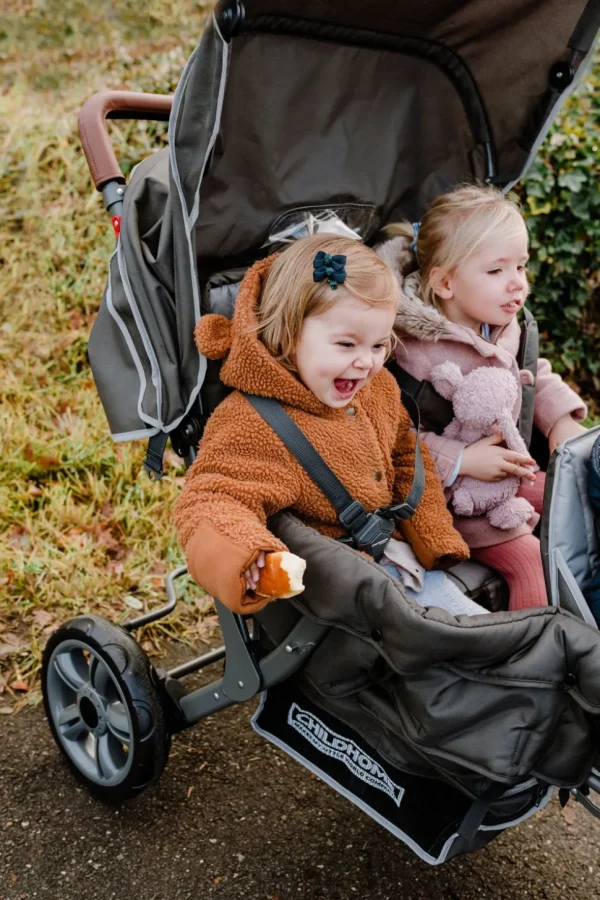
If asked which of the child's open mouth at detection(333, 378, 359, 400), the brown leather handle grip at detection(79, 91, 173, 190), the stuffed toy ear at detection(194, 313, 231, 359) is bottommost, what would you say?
the child's open mouth at detection(333, 378, 359, 400)

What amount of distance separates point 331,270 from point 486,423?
0.70m

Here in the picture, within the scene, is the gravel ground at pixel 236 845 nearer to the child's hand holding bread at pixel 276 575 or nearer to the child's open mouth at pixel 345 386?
the child's hand holding bread at pixel 276 575

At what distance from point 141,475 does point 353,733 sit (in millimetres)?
2116

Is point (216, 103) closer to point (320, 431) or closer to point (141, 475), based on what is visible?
point (320, 431)

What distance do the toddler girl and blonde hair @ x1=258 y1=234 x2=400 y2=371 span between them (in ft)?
1.33

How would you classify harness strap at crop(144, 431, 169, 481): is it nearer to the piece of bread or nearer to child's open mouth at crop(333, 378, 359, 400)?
A: child's open mouth at crop(333, 378, 359, 400)

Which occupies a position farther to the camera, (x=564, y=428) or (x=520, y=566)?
(x=564, y=428)

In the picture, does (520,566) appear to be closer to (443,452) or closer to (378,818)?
(443,452)

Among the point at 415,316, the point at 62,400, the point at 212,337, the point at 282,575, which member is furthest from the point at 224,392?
the point at 62,400

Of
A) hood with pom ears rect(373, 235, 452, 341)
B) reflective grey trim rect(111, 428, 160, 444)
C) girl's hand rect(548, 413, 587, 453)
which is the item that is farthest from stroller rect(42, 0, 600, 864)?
girl's hand rect(548, 413, 587, 453)

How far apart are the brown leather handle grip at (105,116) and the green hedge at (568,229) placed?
2594 millimetres

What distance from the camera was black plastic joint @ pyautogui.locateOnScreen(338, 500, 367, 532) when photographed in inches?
80.6

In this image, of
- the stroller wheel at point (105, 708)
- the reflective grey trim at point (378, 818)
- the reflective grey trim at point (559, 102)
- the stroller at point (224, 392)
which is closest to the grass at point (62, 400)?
the stroller wheel at point (105, 708)

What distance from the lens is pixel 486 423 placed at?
2.42 metres
